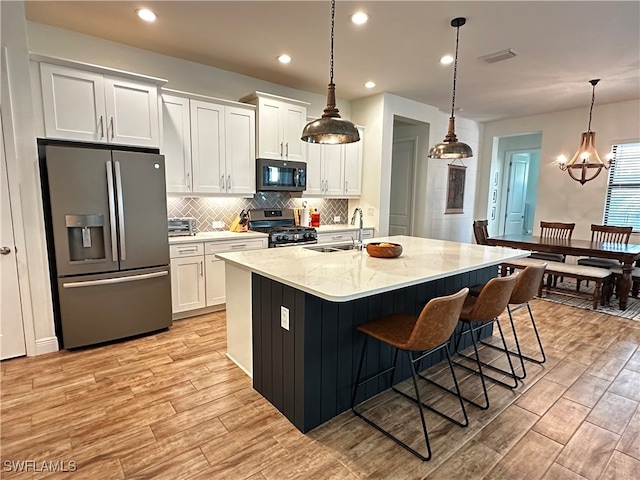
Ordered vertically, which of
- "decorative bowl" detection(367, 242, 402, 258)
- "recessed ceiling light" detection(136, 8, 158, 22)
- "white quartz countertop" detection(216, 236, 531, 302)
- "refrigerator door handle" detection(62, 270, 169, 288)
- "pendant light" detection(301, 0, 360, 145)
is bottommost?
"refrigerator door handle" detection(62, 270, 169, 288)

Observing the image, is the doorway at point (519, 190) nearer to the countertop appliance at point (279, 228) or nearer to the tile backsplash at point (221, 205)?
the tile backsplash at point (221, 205)

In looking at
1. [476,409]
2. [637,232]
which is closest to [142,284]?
[476,409]

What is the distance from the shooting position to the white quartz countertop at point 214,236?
3.59 m

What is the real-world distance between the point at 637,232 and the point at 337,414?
6.11 meters

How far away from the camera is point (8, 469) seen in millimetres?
1706

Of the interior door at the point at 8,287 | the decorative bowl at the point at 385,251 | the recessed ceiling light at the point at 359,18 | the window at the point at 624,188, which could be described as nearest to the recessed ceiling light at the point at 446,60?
the recessed ceiling light at the point at 359,18

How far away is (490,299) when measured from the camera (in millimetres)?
2238

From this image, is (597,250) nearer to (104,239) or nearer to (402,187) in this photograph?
(402,187)

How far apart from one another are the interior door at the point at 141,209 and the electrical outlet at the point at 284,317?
184 cm

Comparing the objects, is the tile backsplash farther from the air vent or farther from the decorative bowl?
the air vent

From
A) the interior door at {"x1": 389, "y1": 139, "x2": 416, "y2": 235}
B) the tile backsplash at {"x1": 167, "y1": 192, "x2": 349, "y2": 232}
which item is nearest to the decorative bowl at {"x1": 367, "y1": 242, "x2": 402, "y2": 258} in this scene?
the tile backsplash at {"x1": 167, "y1": 192, "x2": 349, "y2": 232}

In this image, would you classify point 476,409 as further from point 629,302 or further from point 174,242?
point 629,302

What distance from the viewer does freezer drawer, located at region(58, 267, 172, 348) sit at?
2910mm

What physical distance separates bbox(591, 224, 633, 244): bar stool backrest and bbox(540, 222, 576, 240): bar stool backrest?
305 mm
